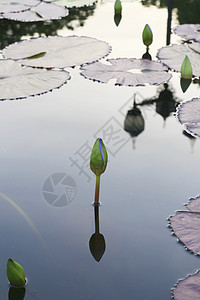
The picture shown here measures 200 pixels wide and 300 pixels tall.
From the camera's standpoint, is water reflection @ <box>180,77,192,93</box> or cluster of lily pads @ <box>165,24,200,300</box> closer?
cluster of lily pads @ <box>165,24,200,300</box>

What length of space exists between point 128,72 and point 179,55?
47 centimetres

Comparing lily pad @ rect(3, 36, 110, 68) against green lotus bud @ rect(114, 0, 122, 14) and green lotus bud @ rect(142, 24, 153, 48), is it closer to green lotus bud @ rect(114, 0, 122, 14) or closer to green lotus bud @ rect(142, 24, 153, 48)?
green lotus bud @ rect(142, 24, 153, 48)

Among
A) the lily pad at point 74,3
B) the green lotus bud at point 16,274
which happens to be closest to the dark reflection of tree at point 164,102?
the green lotus bud at point 16,274

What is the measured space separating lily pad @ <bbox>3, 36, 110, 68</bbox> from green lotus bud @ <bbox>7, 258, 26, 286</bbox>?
1.91 m

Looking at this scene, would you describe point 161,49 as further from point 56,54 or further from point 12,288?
point 12,288

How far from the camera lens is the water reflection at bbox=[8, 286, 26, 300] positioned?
1583 millimetres

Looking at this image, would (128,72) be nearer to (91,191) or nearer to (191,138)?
(191,138)

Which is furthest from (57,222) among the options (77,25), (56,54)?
(77,25)

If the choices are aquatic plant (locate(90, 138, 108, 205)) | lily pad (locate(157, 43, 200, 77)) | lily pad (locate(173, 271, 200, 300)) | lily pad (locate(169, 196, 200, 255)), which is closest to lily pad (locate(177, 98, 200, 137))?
lily pad (locate(157, 43, 200, 77))

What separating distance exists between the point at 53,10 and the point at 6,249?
314 centimetres

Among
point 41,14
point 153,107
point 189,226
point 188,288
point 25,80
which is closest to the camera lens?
point 188,288

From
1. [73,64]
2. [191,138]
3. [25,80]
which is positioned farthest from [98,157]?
[73,64]

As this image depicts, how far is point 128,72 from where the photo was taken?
10.3ft

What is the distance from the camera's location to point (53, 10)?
4.46 meters
